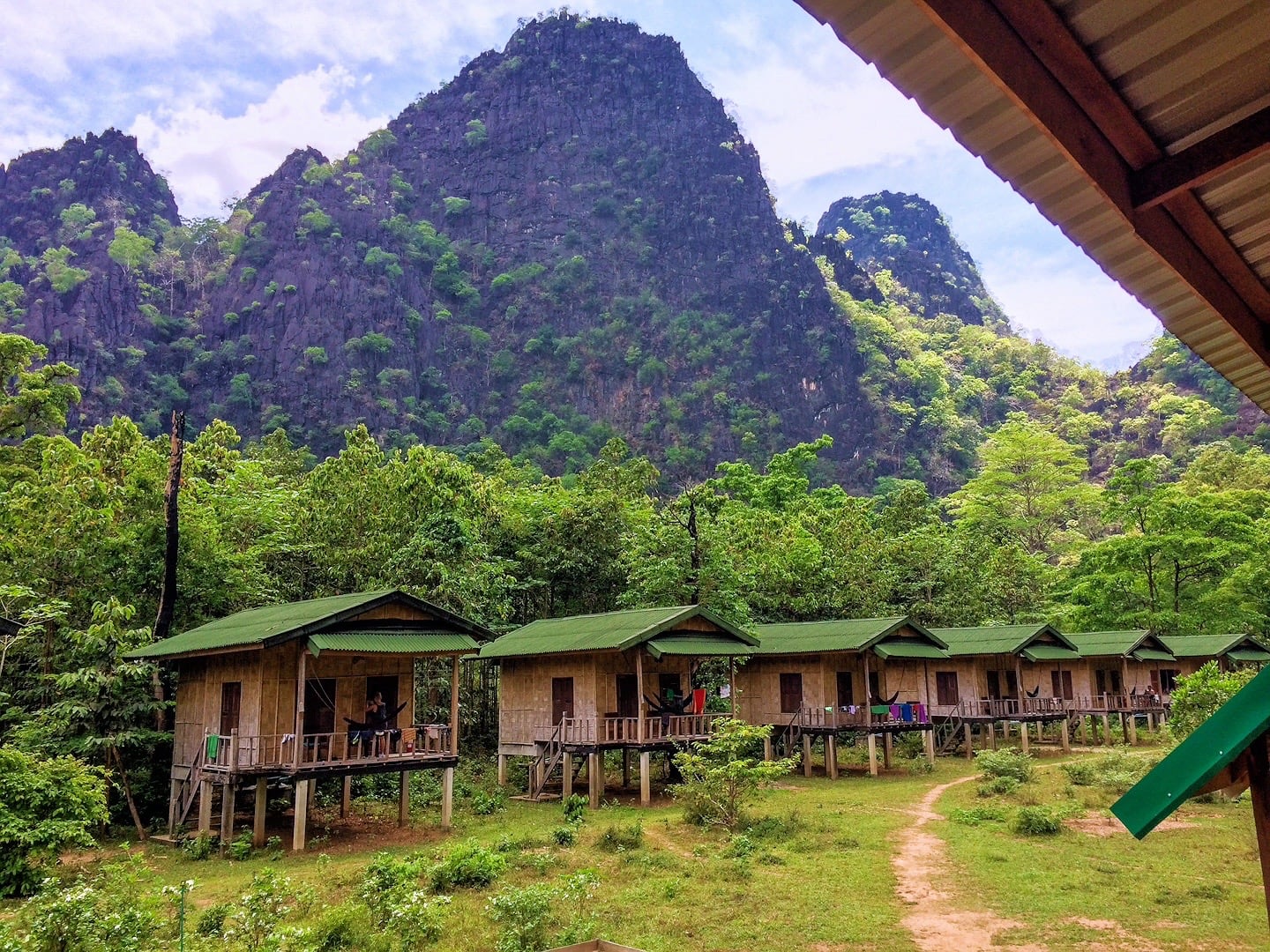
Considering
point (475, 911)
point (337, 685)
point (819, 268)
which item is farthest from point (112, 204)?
point (475, 911)

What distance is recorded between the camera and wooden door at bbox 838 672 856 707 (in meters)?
29.3

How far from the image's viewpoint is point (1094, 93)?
2812 mm

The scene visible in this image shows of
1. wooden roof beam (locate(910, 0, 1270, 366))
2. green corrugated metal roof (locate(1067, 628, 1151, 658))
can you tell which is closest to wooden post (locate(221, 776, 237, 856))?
wooden roof beam (locate(910, 0, 1270, 366))

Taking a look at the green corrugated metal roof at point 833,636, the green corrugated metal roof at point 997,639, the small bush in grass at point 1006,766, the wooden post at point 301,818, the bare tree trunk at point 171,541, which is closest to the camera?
the wooden post at point 301,818

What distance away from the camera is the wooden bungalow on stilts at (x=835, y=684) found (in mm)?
27953

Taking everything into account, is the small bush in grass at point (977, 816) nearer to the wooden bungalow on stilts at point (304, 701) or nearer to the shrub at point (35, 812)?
the wooden bungalow on stilts at point (304, 701)

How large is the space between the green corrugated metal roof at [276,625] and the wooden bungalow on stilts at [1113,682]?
27700 millimetres

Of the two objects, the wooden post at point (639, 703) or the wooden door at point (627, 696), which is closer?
the wooden post at point (639, 703)

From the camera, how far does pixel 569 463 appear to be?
79.5 m

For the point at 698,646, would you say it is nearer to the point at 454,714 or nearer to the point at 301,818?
the point at 454,714

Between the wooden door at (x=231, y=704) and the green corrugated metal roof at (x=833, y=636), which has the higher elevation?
the green corrugated metal roof at (x=833, y=636)

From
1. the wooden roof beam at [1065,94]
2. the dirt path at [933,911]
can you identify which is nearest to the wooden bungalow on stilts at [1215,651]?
the dirt path at [933,911]

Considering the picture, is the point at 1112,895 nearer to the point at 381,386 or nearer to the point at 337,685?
the point at 337,685

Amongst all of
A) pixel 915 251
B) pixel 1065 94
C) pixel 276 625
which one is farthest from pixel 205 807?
pixel 915 251
